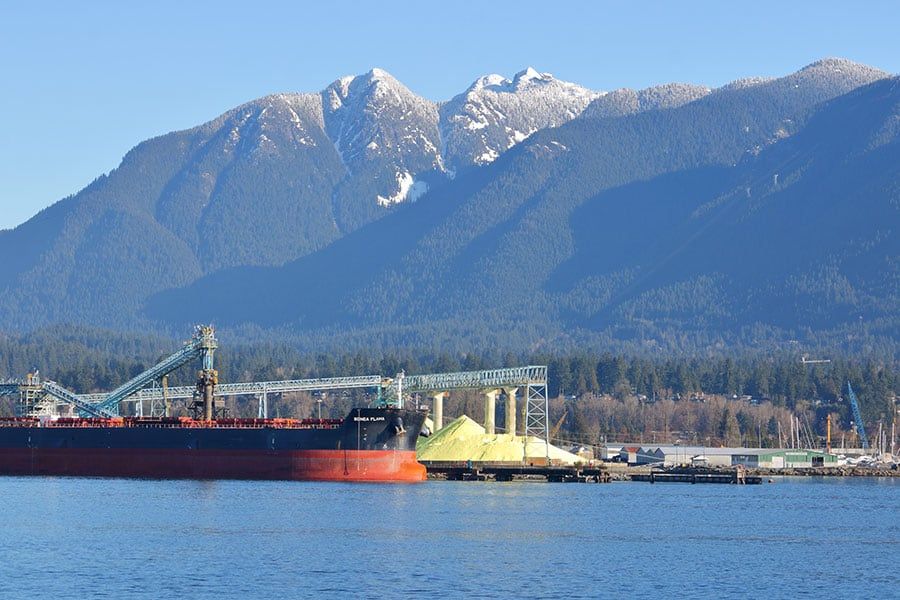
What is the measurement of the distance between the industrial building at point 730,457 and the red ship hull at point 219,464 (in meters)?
50.6

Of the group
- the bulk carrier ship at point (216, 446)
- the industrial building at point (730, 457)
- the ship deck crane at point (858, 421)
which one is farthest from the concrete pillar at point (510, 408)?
the ship deck crane at point (858, 421)

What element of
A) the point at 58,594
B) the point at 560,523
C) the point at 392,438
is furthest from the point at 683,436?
the point at 58,594

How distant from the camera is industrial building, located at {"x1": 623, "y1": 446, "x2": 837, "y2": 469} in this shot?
165750mm

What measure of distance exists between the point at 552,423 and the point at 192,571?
429ft

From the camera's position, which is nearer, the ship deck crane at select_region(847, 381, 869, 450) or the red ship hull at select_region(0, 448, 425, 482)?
the red ship hull at select_region(0, 448, 425, 482)

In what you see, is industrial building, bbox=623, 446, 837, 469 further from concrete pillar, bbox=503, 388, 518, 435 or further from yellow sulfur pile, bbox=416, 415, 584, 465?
yellow sulfur pile, bbox=416, 415, 584, 465

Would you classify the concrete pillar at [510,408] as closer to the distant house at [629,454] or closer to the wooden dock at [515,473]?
the wooden dock at [515,473]

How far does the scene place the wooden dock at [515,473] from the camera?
127938 mm

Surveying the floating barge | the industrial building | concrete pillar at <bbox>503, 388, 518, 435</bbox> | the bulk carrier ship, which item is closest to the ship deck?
the bulk carrier ship

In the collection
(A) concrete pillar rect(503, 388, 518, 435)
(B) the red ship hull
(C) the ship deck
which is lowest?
(B) the red ship hull

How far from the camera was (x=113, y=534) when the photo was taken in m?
79.8

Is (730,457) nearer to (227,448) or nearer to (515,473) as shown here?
(515,473)

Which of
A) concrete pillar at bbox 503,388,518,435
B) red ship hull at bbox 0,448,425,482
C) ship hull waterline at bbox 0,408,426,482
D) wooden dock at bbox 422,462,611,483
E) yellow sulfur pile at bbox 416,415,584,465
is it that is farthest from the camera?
concrete pillar at bbox 503,388,518,435

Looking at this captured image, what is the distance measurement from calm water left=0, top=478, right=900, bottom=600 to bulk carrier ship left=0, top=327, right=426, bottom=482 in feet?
13.2
